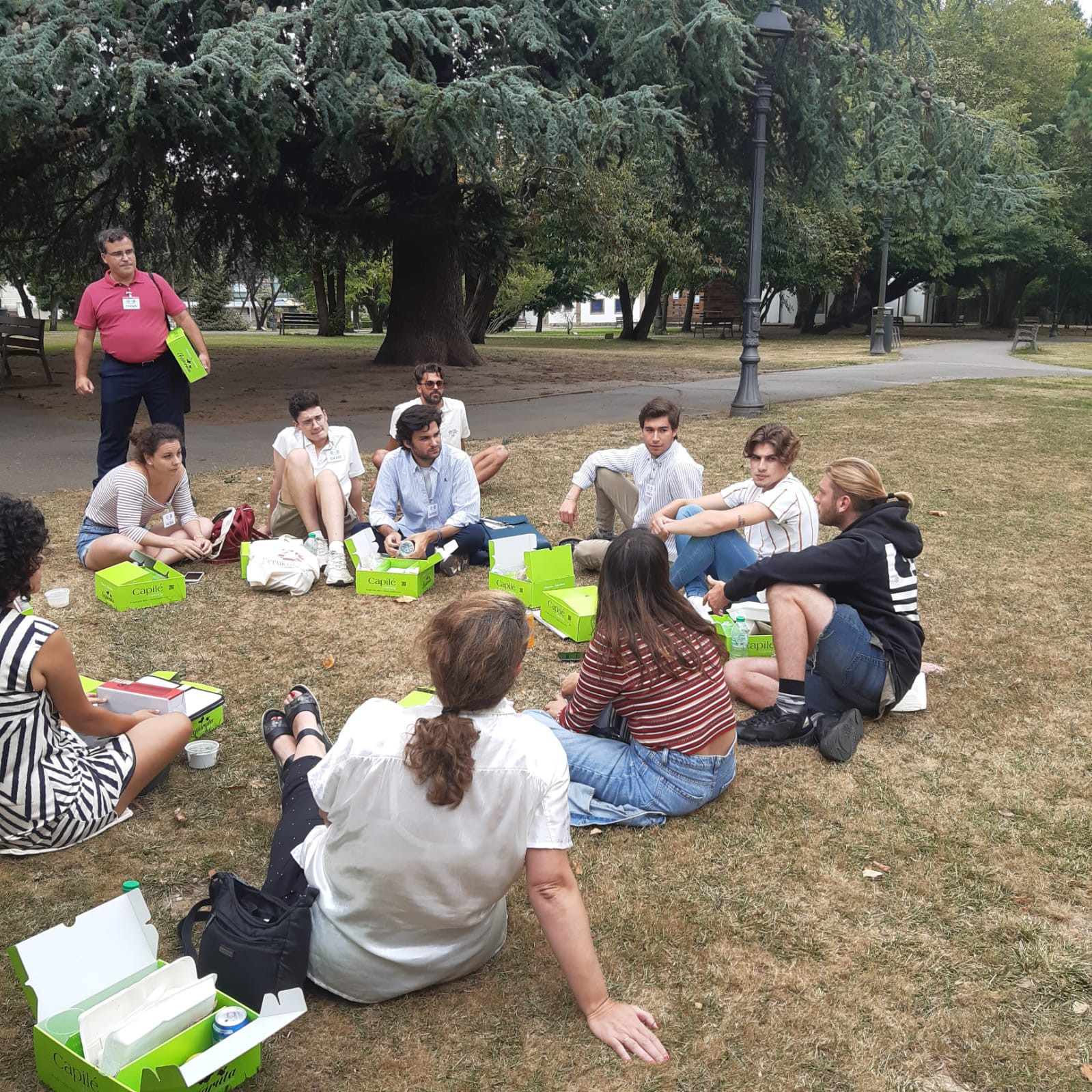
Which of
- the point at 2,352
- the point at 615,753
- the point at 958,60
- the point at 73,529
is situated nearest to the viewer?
the point at 615,753

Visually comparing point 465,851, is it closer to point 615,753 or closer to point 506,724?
point 506,724

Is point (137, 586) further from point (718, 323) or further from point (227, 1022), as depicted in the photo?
point (718, 323)

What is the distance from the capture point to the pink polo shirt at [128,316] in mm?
7387

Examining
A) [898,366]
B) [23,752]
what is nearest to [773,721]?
[23,752]

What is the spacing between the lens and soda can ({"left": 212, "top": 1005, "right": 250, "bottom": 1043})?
2396mm

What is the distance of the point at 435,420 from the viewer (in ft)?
21.0

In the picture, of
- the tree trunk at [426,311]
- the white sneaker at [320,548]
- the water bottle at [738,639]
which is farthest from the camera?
the tree trunk at [426,311]

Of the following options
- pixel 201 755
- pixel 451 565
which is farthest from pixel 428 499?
pixel 201 755

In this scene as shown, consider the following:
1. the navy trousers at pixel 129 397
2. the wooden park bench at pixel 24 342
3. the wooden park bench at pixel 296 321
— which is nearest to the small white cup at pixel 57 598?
the navy trousers at pixel 129 397

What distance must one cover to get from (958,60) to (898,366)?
21276mm

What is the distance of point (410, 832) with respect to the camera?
2.51 metres

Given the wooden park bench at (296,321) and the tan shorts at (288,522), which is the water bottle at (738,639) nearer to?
the tan shorts at (288,522)

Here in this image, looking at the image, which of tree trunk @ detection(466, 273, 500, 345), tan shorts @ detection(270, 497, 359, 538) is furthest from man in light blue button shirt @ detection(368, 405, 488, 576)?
tree trunk @ detection(466, 273, 500, 345)

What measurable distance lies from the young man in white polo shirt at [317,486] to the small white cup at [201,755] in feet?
7.71
